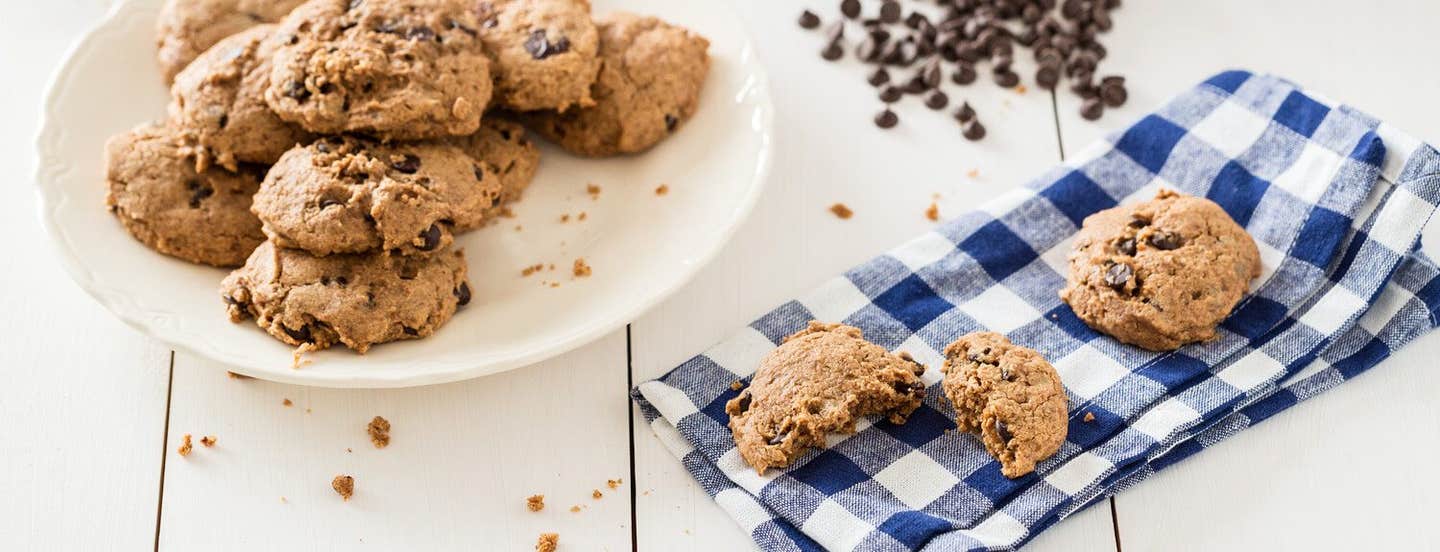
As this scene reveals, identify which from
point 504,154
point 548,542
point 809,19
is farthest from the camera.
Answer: point 809,19

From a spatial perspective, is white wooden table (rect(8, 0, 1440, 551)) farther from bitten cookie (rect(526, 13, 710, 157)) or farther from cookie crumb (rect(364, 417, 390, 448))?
bitten cookie (rect(526, 13, 710, 157))

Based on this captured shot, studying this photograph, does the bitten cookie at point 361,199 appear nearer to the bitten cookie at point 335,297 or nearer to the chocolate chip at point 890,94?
the bitten cookie at point 335,297

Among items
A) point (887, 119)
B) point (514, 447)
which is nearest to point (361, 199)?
point (514, 447)

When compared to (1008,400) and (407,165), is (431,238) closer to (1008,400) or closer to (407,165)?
(407,165)

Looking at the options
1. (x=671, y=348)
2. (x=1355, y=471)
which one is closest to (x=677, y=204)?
(x=671, y=348)

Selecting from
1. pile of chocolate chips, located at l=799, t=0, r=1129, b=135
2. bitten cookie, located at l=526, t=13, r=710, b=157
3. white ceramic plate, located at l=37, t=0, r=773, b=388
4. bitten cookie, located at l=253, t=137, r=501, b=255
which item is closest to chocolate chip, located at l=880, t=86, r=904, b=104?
pile of chocolate chips, located at l=799, t=0, r=1129, b=135

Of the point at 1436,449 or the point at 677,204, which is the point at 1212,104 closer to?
the point at 1436,449
